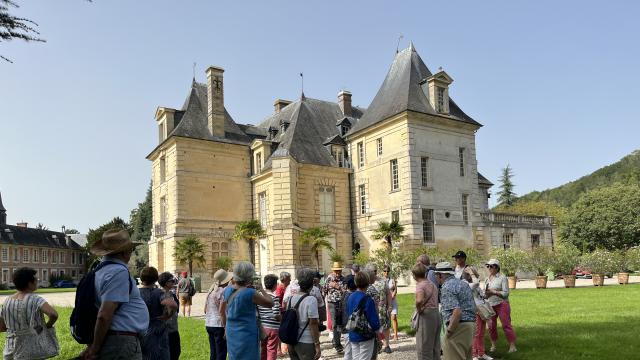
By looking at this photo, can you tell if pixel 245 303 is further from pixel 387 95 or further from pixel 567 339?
pixel 387 95

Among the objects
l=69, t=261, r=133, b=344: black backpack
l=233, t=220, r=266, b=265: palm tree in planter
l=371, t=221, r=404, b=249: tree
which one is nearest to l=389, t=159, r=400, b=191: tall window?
Result: l=371, t=221, r=404, b=249: tree

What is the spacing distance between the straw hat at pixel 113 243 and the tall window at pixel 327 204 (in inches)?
1118

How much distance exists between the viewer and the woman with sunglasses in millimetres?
9438

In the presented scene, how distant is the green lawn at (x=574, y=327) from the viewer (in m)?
8.96

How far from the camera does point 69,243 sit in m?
80.5

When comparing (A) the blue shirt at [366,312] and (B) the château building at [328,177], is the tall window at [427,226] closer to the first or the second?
(B) the château building at [328,177]

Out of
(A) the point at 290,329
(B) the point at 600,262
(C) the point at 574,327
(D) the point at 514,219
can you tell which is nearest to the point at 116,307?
(A) the point at 290,329

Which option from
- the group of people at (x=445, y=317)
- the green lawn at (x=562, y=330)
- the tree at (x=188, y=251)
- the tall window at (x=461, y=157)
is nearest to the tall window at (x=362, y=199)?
the tall window at (x=461, y=157)

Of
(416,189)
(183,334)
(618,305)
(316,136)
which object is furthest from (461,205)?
(183,334)

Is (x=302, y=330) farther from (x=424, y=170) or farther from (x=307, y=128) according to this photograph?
(x=307, y=128)

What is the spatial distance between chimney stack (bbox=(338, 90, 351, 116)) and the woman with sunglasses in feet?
95.0

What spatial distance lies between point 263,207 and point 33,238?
51.1m

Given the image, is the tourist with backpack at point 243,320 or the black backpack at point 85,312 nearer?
the black backpack at point 85,312

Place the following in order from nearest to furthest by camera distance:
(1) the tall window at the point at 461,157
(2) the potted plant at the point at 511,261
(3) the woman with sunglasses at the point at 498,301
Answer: (3) the woman with sunglasses at the point at 498,301 < (2) the potted plant at the point at 511,261 < (1) the tall window at the point at 461,157
